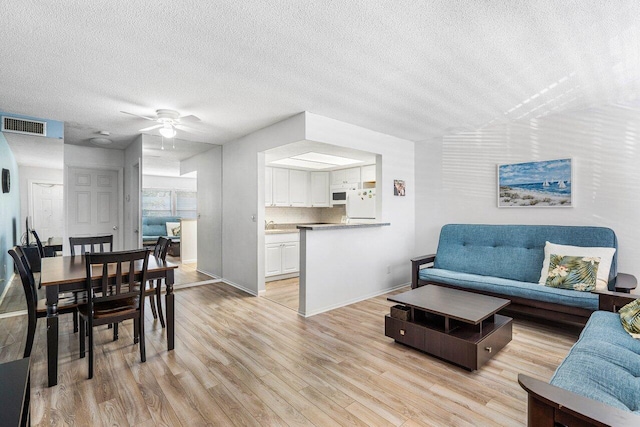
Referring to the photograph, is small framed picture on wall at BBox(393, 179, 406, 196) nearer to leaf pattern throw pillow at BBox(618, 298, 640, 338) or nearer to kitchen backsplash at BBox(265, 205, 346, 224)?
kitchen backsplash at BBox(265, 205, 346, 224)

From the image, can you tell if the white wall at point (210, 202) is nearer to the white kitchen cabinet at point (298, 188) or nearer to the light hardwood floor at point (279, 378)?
the white kitchen cabinet at point (298, 188)

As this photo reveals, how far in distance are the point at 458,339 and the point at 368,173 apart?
12.5 feet

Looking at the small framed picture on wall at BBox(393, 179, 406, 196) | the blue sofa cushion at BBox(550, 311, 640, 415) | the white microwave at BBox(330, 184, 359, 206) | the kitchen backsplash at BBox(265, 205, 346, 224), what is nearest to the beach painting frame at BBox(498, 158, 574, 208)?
the small framed picture on wall at BBox(393, 179, 406, 196)

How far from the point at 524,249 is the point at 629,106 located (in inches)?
68.7

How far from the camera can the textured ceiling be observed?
5.80 feet

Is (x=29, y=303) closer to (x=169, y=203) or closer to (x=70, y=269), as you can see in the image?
(x=70, y=269)

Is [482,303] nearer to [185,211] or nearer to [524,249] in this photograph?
[524,249]

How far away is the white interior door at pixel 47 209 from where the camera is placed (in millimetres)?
3980

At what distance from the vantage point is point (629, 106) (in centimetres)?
315

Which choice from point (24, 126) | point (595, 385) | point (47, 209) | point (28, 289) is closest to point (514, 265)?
point (595, 385)

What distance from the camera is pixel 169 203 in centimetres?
484

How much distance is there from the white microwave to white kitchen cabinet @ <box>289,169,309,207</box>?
531 mm

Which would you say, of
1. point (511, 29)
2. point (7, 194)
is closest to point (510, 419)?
point (511, 29)

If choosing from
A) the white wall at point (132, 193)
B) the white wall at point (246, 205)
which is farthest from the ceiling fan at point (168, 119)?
the white wall at point (132, 193)
